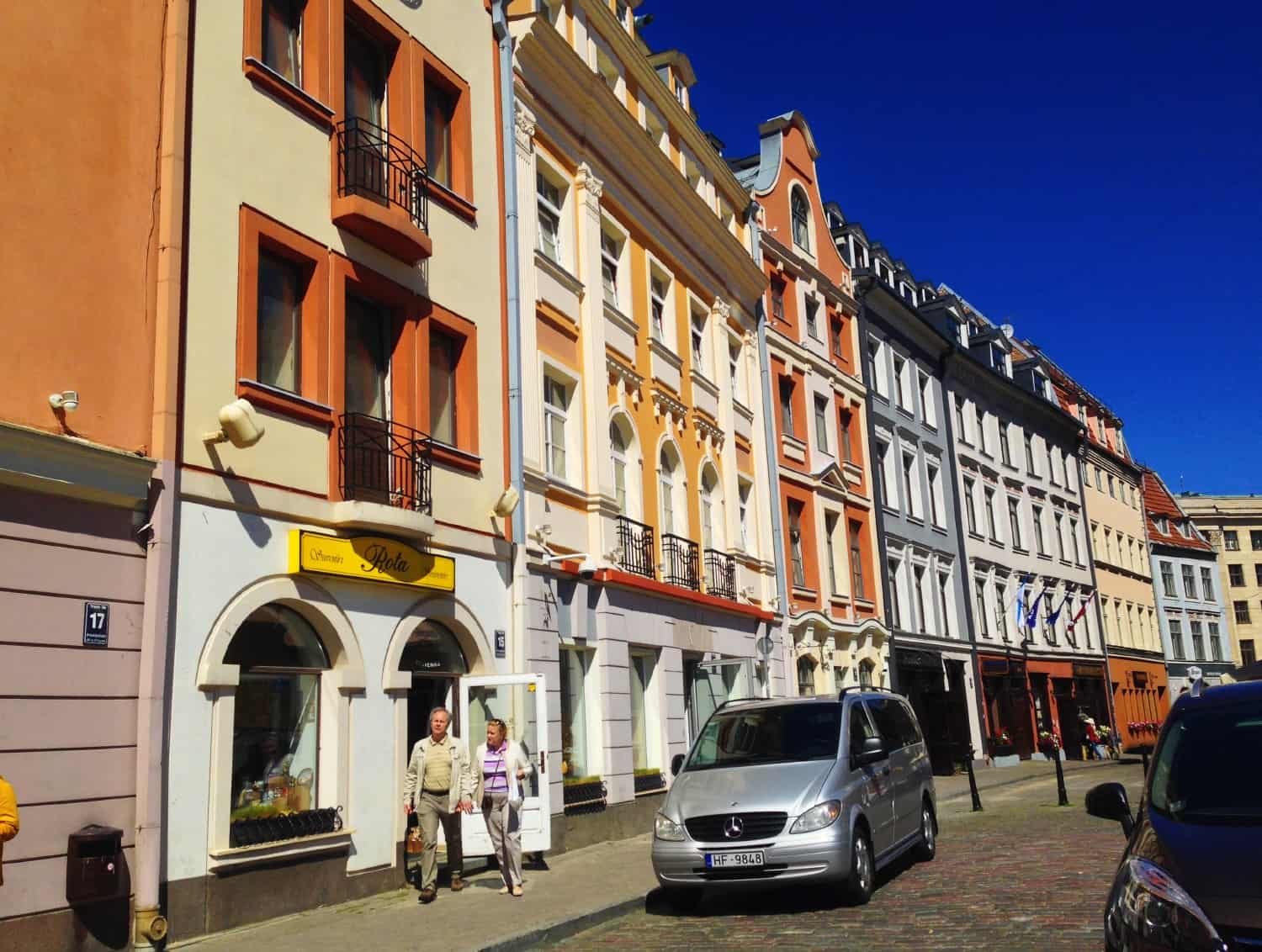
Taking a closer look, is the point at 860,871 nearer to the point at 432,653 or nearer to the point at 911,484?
the point at 432,653

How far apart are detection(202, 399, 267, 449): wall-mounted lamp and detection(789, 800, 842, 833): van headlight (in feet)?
19.4

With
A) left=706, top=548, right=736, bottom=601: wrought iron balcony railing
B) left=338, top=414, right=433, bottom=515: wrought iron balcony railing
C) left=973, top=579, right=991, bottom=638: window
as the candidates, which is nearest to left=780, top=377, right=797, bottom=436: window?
left=706, top=548, right=736, bottom=601: wrought iron balcony railing

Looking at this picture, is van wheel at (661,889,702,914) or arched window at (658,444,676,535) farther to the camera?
arched window at (658,444,676,535)

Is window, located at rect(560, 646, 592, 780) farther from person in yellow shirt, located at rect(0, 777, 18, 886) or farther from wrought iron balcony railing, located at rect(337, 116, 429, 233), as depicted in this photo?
person in yellow shirt, located at rect(0, 777, 18, 886)

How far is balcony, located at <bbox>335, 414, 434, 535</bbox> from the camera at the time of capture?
1217 centimetres

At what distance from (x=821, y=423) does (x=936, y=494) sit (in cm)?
782

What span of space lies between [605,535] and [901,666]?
599 inches

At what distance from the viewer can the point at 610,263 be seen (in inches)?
806

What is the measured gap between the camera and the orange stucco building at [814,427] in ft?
88.2

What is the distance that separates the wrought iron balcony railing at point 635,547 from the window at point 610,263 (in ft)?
12.4

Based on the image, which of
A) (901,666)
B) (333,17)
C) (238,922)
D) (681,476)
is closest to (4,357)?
(238,922)

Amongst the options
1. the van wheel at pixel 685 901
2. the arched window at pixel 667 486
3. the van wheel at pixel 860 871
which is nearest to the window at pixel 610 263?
the arched window at pixel 667 486

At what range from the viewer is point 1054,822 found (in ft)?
57.2

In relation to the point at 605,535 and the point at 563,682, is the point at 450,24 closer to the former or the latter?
the point at 605,535
